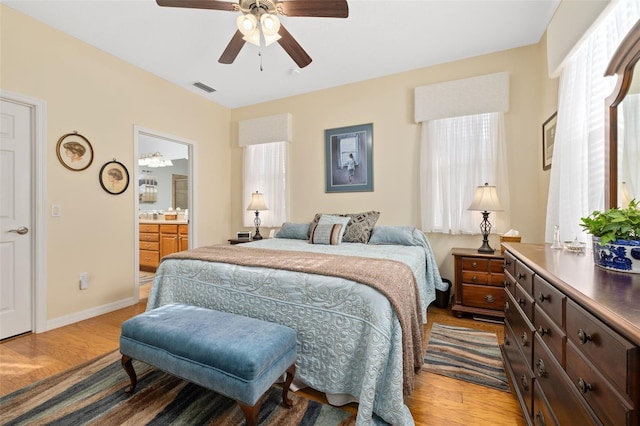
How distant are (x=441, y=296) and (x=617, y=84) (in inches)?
89.7

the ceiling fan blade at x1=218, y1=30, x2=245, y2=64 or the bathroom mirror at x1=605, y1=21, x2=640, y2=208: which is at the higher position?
the ceiling fan blade at x1=218, y1=30, x2=245, y2=64

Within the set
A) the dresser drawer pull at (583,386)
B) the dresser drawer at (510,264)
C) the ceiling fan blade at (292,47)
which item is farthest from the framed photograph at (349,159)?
the dresser drawer pull at (583,386)

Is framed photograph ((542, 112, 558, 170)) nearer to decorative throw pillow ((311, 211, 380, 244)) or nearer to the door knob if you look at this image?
decorative throw pillow ((311, 211, 380, 244))

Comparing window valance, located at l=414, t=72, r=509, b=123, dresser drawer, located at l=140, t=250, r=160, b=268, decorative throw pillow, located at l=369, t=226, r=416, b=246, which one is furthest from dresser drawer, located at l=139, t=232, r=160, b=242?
window valance, located at l=414, t=72, r=509, b=123

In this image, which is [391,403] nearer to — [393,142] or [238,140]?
[393,142]

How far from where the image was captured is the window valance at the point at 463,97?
2.98 m

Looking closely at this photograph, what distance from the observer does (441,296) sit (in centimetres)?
308

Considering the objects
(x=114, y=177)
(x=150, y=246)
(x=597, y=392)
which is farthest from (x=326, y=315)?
Result: (x=150, y=246)

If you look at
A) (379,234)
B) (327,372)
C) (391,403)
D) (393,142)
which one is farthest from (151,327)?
(393,142)

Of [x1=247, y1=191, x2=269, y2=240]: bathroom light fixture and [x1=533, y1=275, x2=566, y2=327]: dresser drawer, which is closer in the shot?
[x1=533, y1=275, x2=566, y2=327]: dresser drawer

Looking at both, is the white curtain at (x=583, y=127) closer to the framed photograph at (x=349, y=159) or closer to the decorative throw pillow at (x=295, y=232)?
the framed photograph at (x=349, y=159)

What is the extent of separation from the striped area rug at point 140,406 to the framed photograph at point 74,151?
6.63 ft

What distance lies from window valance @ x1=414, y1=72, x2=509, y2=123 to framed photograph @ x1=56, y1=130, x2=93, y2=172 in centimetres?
366

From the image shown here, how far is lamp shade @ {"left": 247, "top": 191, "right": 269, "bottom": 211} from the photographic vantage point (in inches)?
163
